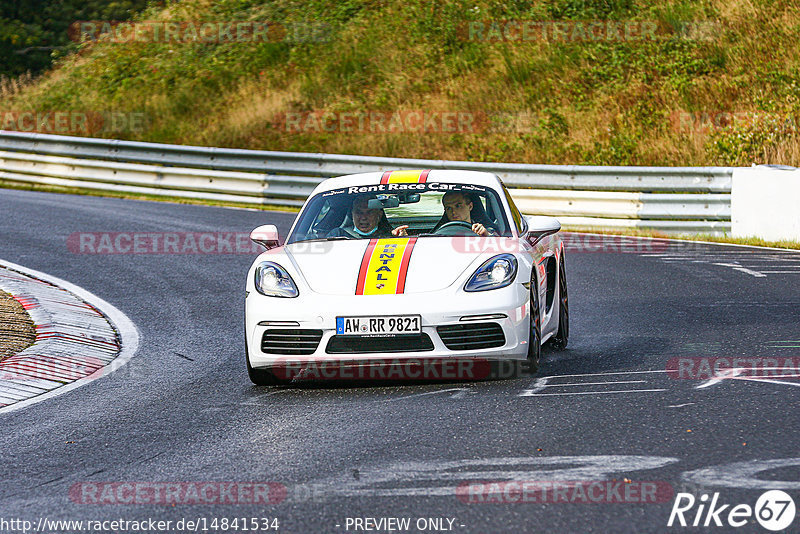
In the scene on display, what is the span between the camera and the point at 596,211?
17.3 meters

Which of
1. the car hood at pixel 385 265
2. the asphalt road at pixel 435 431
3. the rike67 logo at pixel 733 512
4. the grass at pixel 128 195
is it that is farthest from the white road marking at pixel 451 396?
the grass at pixel 128 195

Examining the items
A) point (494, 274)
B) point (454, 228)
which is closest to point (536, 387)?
point (494, 274)

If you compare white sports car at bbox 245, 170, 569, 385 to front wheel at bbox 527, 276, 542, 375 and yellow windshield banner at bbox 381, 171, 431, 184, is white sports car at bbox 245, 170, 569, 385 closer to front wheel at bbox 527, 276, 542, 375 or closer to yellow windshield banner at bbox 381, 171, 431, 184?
front wheel at bbox 527, 276, 542, 375

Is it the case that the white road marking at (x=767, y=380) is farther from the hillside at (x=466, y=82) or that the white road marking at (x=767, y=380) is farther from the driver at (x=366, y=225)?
the hillside at (x=466, y=82)

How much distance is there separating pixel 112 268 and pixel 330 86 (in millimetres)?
15784

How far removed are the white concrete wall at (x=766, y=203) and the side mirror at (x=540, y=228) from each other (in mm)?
7762

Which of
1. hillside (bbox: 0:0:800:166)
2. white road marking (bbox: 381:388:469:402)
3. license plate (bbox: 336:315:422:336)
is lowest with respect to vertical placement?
white road marking (bbox: 381:388:469:402)

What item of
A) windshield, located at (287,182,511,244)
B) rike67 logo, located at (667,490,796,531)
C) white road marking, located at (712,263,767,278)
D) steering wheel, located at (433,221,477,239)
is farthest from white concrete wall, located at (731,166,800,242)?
rike67 logo, located at (667,490,796,531)

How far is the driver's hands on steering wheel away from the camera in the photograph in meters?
7.98

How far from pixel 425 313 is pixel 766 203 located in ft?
31.7

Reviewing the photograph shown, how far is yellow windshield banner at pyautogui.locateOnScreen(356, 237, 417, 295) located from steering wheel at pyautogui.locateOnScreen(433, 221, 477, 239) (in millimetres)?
424

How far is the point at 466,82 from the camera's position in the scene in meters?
27.0

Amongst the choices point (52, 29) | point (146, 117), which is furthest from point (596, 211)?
point (52, 29)

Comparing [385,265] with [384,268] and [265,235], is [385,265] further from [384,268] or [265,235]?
[265,235]
